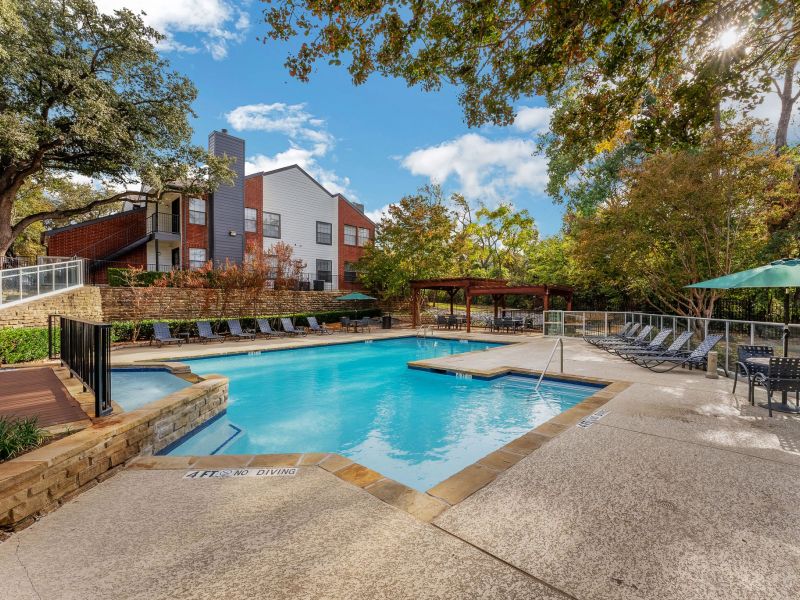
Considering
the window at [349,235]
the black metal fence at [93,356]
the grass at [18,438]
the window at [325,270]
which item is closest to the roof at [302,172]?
the window at [349,235]

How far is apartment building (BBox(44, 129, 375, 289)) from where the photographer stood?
19.8 meters

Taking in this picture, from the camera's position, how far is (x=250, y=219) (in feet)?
73.6

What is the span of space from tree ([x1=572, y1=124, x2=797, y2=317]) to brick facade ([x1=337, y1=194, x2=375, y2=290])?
53.9 ft

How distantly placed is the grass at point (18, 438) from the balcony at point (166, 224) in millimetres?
19139

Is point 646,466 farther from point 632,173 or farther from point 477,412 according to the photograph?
point 632,173

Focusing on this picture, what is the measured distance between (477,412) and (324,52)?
660 centimetres

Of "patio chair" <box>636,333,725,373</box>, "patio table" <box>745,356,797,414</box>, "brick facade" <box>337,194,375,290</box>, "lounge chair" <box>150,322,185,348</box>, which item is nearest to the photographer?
"patio table" <box>745,356,797,414</box>

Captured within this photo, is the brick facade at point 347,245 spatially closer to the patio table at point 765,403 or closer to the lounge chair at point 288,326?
the lounge chair at point 288,326

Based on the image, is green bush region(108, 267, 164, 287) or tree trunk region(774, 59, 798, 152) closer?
tree trunk region(774, 59, 798, 152)

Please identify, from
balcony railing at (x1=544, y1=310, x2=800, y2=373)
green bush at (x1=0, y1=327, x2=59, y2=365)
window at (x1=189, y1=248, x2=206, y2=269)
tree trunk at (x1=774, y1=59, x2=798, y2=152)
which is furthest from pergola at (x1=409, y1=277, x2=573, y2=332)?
green bush at (x1=0, y1=327, x2=59, y2=365)

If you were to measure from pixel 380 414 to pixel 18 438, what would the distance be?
520 cm

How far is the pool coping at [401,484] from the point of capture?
9.63ft

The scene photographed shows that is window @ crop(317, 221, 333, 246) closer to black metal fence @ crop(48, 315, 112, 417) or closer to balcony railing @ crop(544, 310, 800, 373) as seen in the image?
balcony railing @ crop(544, 310, 800, 373)

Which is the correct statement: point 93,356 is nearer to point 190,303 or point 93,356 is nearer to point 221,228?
point 190,303
